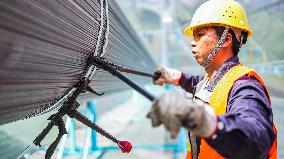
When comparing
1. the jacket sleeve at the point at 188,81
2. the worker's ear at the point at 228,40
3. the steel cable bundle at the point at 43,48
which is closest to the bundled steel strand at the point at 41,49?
the steel cable bundle at the point at 43,48

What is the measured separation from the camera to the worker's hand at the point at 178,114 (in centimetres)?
90

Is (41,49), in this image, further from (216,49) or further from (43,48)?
(216,49)

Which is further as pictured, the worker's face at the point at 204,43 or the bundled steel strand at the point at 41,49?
the worker's face at the point at 204,43

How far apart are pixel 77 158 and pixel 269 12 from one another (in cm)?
377

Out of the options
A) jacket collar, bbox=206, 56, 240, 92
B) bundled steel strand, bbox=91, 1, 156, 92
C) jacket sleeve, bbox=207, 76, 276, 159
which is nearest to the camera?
jacket sleeve, bbox=207, 76, 276, 159

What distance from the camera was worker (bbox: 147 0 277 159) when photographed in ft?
3.02

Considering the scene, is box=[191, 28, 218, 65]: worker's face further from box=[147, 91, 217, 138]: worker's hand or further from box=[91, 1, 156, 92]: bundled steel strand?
box=[147, 91, 217, 138]: worker's hand

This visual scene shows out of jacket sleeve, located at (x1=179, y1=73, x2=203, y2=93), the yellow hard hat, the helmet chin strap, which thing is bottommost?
jacket sleeve, located at (x1=179, y1=73, x2=203, y2=93)

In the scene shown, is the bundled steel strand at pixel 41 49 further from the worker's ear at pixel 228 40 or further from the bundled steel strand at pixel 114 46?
the worker's ear at pixel 228 40

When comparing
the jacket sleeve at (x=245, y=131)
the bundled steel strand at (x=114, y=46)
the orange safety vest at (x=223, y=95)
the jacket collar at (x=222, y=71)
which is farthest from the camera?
the bundled steel strand at (x=114, y=46)

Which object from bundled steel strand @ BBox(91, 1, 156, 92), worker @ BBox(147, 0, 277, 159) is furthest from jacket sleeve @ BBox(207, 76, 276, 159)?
bundled steel strand @ BBox(91, 1, 156, 92)

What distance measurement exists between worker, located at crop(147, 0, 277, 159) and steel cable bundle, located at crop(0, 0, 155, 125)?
0.43 metres

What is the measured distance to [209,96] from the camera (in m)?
1.82

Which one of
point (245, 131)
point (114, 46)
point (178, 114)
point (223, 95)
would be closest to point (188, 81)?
point (114, 46)
